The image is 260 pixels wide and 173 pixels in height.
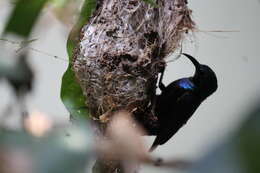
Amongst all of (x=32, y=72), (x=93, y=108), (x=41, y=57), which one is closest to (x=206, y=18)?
(x=41, y=57)

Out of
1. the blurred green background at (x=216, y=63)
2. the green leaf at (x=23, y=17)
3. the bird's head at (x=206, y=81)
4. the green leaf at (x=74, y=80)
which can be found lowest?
the blurred green background at (x=216, y=63)

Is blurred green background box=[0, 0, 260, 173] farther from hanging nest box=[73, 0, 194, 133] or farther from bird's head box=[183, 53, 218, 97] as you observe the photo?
hanging nest box=[73, 0, 194, 133]

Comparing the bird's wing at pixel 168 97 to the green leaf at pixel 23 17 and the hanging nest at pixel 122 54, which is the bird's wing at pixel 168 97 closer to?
the hanging nest at pixel 122 54

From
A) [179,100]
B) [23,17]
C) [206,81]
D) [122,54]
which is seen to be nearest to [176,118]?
[179,100]

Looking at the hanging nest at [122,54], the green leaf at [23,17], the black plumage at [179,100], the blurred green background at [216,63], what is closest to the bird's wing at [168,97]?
the black plumage at [179,100]

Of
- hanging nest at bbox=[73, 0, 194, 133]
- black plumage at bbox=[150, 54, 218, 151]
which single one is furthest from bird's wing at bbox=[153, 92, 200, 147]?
hanging nest at bbox=[73, 0, 194, 133]

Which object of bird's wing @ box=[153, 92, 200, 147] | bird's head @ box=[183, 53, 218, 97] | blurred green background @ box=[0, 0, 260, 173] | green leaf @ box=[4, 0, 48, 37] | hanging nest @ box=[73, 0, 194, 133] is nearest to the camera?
green leaf @ box=[4, 0, 48, 37]
